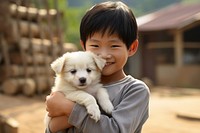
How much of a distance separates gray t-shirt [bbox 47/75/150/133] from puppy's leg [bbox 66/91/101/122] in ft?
0.09

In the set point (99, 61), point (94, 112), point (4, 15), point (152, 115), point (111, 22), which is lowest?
point (152, 115)

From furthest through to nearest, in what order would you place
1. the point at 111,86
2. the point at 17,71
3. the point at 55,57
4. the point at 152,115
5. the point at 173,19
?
the point at 173,19 < the point at 55,57 < the point at 17,71 < the point at 152,115 < the point at 111,86

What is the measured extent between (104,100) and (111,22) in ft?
1.39

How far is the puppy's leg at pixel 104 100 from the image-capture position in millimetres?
2163

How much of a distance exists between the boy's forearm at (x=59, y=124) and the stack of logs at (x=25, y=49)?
377 inches

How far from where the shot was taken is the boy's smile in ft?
7.23

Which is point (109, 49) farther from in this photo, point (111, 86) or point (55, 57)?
point (55, 57)

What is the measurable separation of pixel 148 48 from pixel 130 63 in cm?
121

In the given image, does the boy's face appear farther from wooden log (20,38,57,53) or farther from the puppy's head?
wooden log (20,38,57,53)

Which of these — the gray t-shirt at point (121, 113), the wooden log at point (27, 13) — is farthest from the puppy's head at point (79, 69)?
the wooden log at point (27, 13)

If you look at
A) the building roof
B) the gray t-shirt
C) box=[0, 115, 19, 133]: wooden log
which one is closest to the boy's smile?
the gray t-shirt

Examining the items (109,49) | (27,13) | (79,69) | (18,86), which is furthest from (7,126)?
(27,13)

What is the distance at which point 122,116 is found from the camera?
2.09 metres

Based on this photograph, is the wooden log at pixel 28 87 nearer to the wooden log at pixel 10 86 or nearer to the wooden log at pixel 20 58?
the wooden log at pixel 10 86
